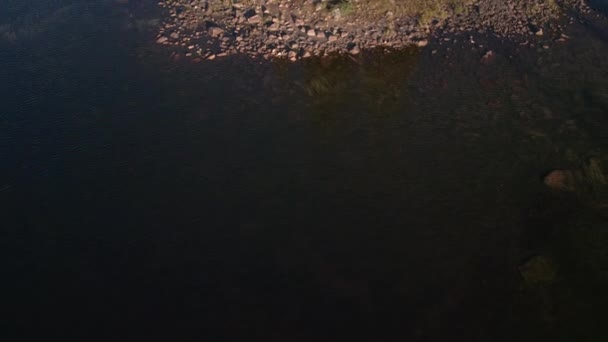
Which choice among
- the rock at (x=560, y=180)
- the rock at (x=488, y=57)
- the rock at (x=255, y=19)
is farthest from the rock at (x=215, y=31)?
the rock at (x=560, y=180)

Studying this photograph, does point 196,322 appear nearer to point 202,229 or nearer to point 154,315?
point 154,315

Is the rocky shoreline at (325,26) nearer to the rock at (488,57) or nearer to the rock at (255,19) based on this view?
the rock at (255,19)

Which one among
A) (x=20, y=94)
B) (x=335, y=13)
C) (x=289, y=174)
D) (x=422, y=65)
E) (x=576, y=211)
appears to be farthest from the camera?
(x=335, y=13)

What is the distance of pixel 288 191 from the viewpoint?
18062mm

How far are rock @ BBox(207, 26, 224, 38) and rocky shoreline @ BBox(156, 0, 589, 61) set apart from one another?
0.11 ft

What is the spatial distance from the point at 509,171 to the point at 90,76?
20639mm

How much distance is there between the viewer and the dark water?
1457 centimetres

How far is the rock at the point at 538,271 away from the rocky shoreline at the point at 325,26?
1420cm

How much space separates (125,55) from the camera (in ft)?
81.9

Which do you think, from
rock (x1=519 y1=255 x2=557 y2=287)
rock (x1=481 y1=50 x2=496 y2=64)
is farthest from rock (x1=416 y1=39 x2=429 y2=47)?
rock (x1=519 y1=255 x2=557 y2=287)

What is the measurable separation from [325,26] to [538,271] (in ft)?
56.6

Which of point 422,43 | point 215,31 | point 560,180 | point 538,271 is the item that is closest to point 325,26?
point 422,43

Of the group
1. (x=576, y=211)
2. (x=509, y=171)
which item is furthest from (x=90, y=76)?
(x=576, y=211)

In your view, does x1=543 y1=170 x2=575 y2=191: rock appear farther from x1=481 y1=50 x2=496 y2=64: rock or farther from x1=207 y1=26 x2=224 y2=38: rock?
x1=207 y1=26 x2=224 y2=38: rock
